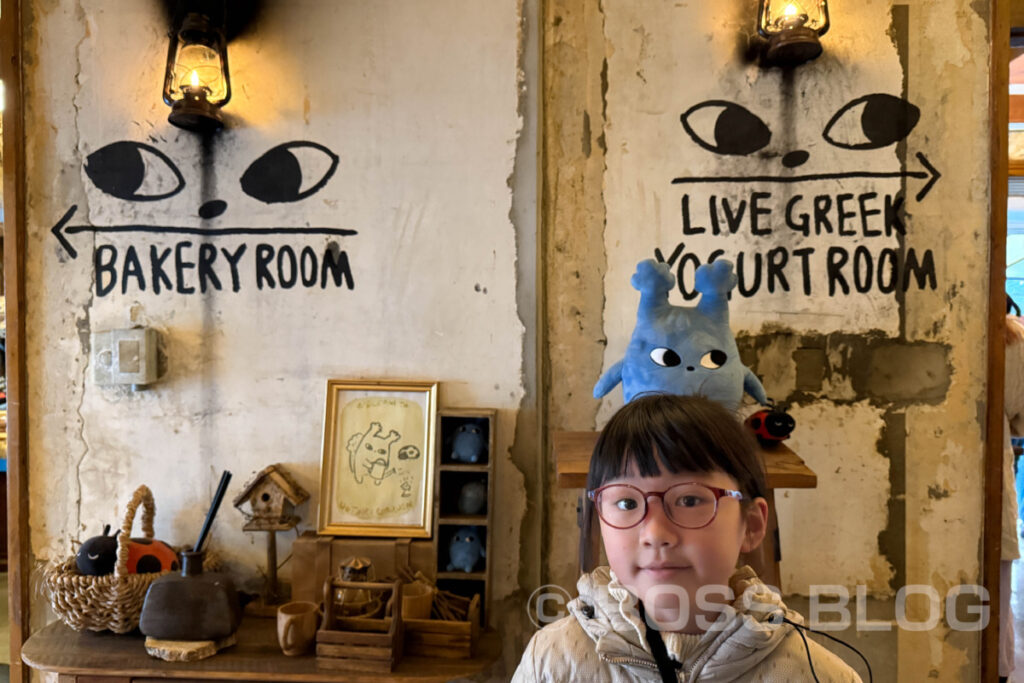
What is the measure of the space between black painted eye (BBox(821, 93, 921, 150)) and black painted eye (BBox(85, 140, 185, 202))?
1968 millimetres

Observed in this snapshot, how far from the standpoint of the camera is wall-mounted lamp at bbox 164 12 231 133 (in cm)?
195

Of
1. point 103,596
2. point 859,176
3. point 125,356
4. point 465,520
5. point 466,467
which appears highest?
point 859,176

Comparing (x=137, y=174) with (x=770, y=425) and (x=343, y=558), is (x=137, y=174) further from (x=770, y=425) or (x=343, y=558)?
(x=770, y=425)

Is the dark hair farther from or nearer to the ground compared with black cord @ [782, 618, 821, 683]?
farther from the ground

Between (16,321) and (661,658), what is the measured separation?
2.10 meters

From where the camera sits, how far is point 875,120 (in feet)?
6.33

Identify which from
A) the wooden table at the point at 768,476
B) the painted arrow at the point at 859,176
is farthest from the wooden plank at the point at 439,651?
the painted arrow at the point at 859,176

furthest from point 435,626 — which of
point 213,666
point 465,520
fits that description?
point 213,666

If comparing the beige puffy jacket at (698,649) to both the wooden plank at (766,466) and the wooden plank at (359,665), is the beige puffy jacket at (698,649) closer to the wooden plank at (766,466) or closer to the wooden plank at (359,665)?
the wooden plank at (766,466)

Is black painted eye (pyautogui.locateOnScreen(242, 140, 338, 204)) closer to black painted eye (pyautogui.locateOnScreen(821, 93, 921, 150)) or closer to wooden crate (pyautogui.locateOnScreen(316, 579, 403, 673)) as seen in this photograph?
wooden crate (pyautogui.locateOnScreen(316, 579, 403, 673))

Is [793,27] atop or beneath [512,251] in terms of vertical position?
atop

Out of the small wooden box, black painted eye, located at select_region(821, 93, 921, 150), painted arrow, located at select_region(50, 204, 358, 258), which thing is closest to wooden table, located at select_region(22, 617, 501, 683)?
the small wooden box

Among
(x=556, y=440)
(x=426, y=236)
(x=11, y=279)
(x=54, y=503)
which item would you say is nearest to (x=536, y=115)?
(x=426, y=236)

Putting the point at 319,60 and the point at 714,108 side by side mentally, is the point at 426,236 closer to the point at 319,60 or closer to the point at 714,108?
the point at 319,60
